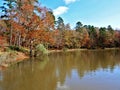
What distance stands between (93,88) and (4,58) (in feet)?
49.5

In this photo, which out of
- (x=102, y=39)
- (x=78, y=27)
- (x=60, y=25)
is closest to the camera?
(x=60, y=25)

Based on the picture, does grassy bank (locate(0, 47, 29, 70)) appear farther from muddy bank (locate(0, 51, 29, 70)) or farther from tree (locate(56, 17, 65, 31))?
tree (locate(56, 17, 65, 31))

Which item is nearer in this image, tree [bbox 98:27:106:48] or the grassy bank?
the grassy bank

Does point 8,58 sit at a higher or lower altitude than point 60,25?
lower

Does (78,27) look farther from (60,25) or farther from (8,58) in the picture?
(8,58)

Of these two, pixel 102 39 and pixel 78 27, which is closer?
pixel 102 39

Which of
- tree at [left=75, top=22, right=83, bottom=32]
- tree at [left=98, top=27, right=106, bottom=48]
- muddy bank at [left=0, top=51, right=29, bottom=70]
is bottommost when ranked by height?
muddy bank at [left=0, top=51, right=29, bottom=70]

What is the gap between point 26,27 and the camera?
35.0 metres

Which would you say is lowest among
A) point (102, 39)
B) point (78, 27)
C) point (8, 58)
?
point (8, 58)

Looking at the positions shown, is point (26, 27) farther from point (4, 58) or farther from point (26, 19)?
point (4, 58)

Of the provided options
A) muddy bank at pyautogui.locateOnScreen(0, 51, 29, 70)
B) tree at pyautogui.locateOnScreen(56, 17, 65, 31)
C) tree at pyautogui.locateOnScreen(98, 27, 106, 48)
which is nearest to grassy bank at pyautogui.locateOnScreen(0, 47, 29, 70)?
muddy bank at pyautogui.locateOnScreen(0, 51, 29, 70)

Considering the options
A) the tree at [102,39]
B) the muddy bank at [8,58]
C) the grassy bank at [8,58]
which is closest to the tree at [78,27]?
the tree at [102,39]

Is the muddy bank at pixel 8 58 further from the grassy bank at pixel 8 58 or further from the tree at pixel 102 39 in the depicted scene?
the tree at pixel 102 39

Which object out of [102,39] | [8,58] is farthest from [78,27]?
[8,58]
